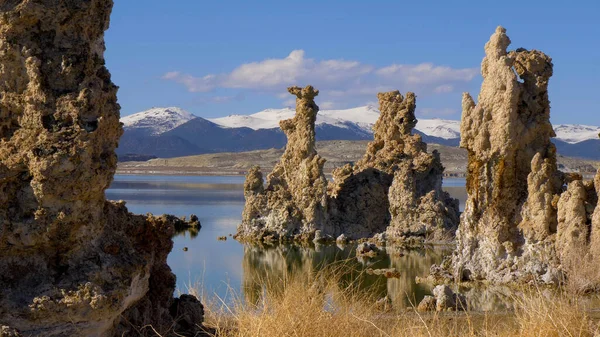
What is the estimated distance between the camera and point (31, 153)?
681 cm

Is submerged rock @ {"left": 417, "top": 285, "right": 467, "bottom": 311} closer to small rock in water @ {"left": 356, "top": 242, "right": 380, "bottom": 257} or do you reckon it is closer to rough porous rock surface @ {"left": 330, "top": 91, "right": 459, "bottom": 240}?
small rock in water @ {"left": 356, "top": 242, "right": 380, "bottom": 257}

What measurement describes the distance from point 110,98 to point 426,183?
24.0 metres

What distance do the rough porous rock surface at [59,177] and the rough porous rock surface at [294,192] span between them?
73.3ft

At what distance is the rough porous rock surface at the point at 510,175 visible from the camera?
18062mm

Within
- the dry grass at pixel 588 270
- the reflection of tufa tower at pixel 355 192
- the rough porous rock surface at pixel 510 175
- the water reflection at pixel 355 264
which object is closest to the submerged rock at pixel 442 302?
the water reflection at pixel 355 264

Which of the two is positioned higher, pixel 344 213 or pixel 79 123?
pixel 79 123

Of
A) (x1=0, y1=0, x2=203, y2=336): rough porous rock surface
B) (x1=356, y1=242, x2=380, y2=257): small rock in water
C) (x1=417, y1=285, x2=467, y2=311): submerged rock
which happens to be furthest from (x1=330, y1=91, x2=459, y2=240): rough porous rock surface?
(x1=0, y1=0, x2=203, y2=336): rough porous rock surface

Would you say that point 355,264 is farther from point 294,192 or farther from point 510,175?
point 294,192

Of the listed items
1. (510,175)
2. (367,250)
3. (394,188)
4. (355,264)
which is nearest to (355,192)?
(394,188)

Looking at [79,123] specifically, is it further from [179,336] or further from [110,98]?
[179,336]

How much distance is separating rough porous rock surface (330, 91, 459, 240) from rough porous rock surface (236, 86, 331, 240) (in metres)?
1.18

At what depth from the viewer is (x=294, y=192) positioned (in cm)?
3041

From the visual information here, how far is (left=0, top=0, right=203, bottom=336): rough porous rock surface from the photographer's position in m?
6.80

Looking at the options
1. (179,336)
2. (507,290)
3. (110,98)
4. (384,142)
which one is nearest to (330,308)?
(179,336)
